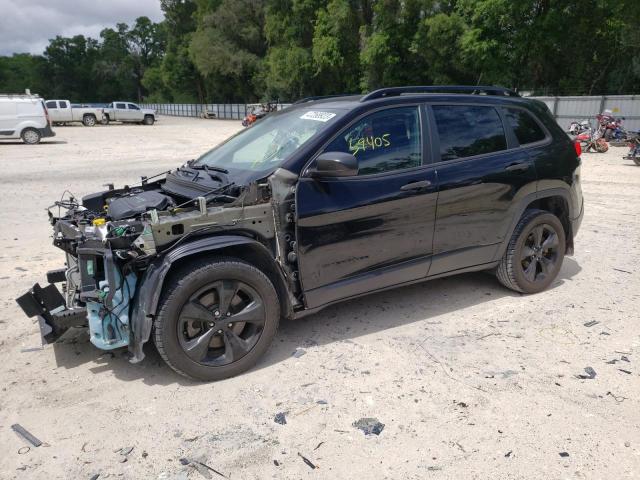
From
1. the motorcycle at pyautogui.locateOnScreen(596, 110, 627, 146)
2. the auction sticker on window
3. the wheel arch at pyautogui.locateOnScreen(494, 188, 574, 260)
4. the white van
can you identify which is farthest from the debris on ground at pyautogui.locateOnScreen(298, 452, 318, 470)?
the white van

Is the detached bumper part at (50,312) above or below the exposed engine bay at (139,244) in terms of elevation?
below

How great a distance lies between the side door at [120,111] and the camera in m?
39.7

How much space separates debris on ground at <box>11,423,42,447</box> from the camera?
9.38 ft

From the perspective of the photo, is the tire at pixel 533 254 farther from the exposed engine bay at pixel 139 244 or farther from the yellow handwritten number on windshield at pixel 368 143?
the exposed engine bay at pixel 139 244

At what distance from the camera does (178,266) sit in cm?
331

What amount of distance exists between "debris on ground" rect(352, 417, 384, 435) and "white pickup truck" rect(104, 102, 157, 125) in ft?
135

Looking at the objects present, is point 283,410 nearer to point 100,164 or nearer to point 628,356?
point 628,356

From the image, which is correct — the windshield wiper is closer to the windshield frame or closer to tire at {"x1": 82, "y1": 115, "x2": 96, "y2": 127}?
the windshield frame

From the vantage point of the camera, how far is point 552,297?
15.8 ft

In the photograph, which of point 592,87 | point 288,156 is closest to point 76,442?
point 288,156

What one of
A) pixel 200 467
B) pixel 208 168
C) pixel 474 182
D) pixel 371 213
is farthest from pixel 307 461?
pixel 474 182

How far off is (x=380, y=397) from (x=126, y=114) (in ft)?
136

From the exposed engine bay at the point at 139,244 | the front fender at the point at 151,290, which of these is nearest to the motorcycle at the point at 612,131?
the exposed engine bay at the point at 139,244

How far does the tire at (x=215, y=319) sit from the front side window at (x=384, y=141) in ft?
3.74
